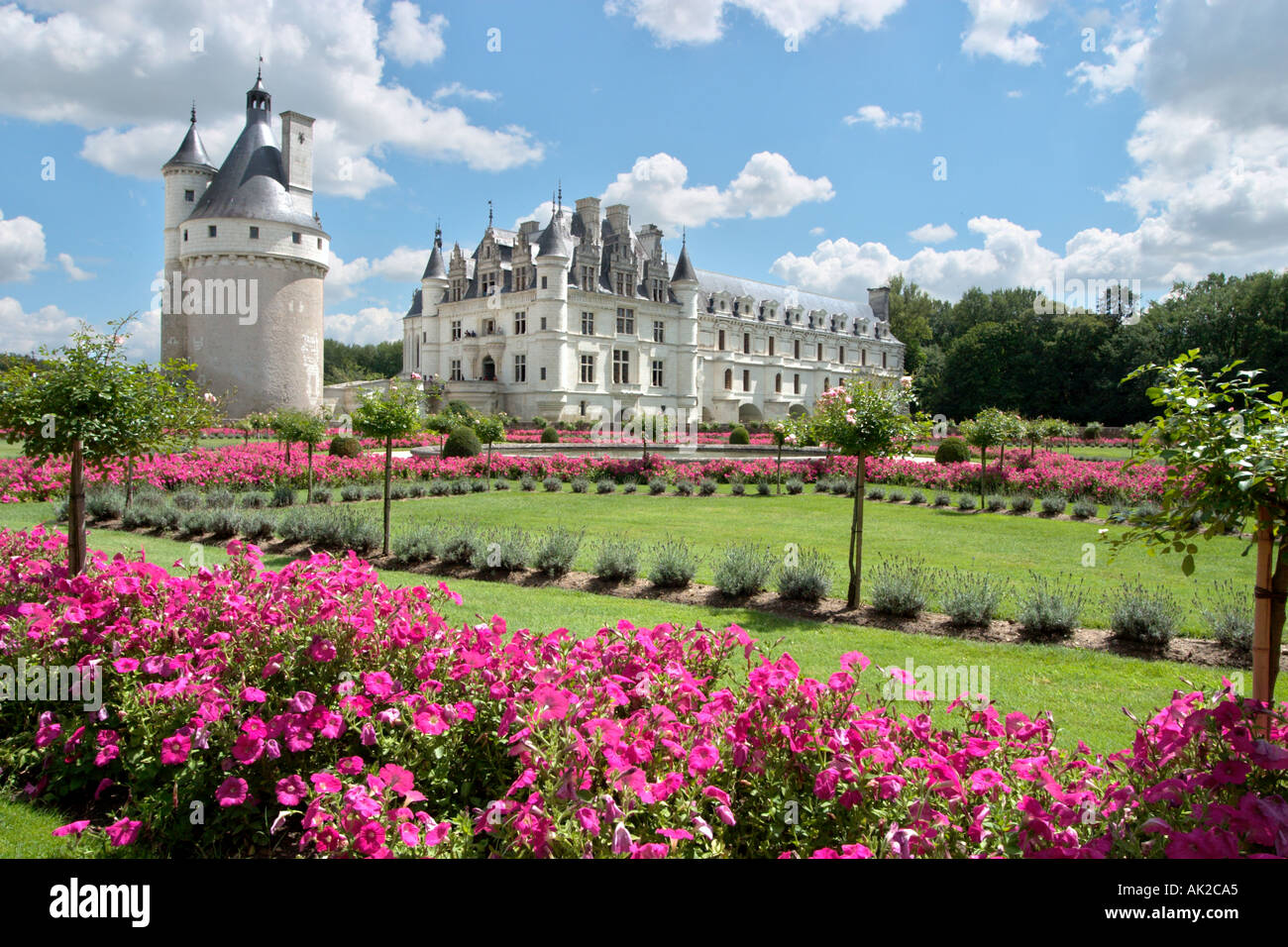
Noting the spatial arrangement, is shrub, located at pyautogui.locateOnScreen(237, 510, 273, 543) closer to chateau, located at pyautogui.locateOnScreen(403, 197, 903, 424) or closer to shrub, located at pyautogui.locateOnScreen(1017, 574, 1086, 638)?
shrub, located at pyautogui.locateOnScreen(1017, 574, 1086, 638)

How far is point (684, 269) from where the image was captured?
53.2 meters

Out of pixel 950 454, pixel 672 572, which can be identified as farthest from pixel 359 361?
pixel 672 572

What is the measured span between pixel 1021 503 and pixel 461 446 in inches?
627

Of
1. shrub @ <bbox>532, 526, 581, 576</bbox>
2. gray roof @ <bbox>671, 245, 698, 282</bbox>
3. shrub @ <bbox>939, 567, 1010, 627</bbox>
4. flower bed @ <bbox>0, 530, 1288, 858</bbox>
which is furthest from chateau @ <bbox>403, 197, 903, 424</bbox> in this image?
flower bed @ <bbox>0, 530, 1288, 858</bbox>

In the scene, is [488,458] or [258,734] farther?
[488,458]

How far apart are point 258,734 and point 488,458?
1934 centimetres

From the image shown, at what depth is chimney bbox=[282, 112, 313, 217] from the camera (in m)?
41.1

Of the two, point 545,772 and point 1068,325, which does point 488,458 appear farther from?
point 1068,325

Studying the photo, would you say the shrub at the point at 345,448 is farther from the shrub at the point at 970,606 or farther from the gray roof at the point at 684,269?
the gray roof at the point at 684,269

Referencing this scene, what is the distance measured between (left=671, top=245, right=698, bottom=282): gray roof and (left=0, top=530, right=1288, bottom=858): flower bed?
50350mm

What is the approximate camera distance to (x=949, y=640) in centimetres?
717

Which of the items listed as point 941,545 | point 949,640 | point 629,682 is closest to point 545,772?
point 629,682

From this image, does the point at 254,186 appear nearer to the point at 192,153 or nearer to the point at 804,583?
the point at 192,153
